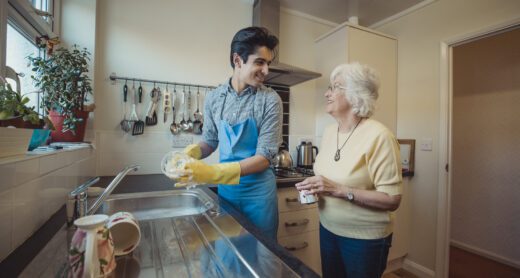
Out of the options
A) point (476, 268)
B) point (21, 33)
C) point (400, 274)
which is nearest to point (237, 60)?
point (21, 33)

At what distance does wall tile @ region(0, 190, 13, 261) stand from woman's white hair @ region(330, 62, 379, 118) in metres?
1.07

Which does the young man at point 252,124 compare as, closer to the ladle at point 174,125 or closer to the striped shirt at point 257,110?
the striped shirt at point 257,110

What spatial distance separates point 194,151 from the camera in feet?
3.35

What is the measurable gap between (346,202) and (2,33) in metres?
1.37

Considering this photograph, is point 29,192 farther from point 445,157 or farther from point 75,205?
point 445,157

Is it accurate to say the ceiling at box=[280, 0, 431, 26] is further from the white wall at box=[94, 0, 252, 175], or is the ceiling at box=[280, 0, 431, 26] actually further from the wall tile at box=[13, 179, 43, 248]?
the wall tile at box=[13, 179, 43, 248]

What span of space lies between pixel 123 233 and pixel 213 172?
0.29m

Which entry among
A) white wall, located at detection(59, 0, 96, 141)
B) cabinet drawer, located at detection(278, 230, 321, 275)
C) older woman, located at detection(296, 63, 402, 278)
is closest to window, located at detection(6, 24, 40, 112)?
white wall, located at detection(59, 0, 96, 141)

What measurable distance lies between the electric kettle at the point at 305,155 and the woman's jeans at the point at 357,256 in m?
1.15

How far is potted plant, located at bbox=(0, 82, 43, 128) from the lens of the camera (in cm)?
62

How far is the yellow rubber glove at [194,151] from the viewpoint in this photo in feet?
3.26

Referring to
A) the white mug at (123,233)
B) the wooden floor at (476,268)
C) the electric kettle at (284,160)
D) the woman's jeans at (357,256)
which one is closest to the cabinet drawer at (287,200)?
the electric kettle at (284,160)

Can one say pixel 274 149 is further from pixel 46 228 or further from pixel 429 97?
pixel 429 97

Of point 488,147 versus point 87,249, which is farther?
point 488,147
